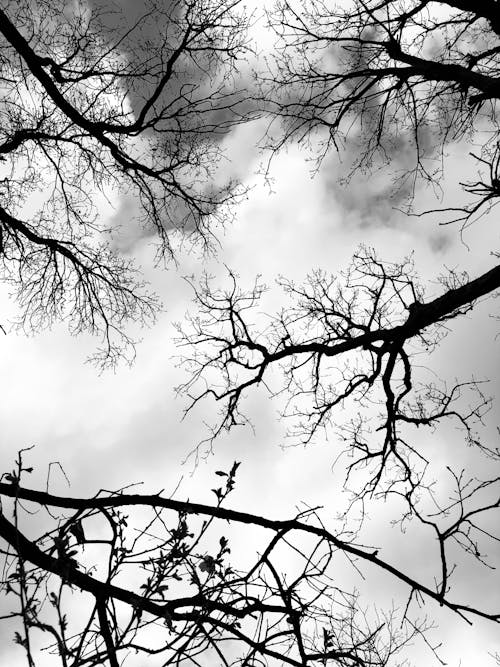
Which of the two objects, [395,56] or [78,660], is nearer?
[78,660]

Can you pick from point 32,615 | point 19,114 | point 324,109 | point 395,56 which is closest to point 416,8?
point 395,56

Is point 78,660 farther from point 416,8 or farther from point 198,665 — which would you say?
point 416,8

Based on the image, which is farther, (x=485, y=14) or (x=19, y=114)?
(x=19, y=114)

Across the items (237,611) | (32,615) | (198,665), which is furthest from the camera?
(237,611)

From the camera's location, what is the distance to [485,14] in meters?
5.98

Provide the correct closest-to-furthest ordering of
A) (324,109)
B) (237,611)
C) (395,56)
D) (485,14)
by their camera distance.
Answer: (237,611) → (485,14) → (395,56) → (324,109)

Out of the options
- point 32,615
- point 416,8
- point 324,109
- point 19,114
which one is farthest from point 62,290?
point 32,615

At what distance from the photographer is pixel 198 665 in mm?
1835

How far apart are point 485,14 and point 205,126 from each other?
3.30m

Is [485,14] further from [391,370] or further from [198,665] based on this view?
[198,665]

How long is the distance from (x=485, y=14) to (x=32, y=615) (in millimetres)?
6881

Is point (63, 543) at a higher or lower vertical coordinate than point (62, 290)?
lower

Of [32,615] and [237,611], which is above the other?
[237,611]

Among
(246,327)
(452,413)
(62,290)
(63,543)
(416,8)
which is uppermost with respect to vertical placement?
(416,8)
